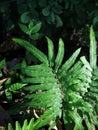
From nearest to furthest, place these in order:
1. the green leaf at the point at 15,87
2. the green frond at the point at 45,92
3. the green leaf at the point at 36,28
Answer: the green frond at the point at 45,92 → the green leaf at the point at 15,87 → the green leaf at the point at 36,28

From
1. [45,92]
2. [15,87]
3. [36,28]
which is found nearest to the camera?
[45,92]

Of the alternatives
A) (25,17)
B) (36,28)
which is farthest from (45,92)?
(25,17)

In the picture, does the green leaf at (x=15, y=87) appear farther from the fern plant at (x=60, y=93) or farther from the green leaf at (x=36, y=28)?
the green leaf at (x=36, y=28)

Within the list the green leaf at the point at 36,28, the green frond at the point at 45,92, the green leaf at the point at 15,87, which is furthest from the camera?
the green leaf at the point at 36,28

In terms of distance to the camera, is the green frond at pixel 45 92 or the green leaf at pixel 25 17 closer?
the green frond at pixel 45 92

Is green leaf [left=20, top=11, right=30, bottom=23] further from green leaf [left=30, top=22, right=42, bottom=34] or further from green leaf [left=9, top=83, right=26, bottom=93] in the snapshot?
green leaf [left=9, top=83, right=26, bottom=93]

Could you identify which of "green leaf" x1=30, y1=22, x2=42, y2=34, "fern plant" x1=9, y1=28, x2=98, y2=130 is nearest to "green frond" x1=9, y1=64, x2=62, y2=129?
"fern plant" x1=9, y1=28, x2=98, y2=130

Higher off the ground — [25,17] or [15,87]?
[25,17]

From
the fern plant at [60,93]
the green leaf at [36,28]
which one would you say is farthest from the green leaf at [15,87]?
the green leaf at [36,28]

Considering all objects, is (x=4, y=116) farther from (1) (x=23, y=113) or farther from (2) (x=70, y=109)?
(2) (x=70, y=109)

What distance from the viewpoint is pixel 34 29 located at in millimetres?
2873

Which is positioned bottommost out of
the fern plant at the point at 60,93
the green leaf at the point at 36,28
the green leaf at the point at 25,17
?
the fern plant at the point at 60,93

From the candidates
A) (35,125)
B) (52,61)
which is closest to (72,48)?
(52,61)

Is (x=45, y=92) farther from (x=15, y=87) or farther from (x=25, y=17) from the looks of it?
(x=25, y=17)
